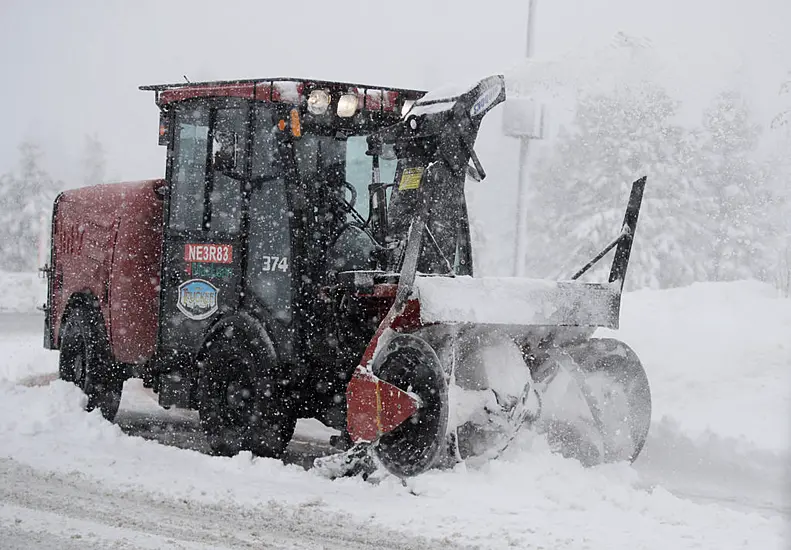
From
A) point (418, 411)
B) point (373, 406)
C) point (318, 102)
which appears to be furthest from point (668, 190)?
point (373, 406)

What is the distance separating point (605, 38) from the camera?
41094 millimetres

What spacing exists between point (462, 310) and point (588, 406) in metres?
1.42

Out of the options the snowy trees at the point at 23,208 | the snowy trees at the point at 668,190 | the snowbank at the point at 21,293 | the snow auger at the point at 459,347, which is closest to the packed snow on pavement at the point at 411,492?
the snow auger at the point at 459,347

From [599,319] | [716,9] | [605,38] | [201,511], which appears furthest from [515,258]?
[605,38]

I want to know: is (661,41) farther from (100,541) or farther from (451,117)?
(100,541)

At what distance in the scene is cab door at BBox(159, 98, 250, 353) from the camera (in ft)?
24.3

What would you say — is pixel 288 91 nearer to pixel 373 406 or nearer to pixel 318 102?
pixel 318 102

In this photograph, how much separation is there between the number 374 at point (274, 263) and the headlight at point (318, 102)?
1.05 metres

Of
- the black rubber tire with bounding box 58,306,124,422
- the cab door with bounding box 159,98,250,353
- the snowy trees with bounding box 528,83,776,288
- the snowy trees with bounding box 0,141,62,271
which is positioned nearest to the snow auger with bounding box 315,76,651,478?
the cab door with bounding box 159,98,250,353

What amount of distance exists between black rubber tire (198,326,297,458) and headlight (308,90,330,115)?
1.63m

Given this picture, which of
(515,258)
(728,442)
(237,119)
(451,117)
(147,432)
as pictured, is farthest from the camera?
(515,258)

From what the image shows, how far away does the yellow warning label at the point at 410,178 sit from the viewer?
23.2ft

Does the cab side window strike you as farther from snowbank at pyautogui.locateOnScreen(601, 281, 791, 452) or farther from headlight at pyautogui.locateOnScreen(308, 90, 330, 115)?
snowbank at pyautogui.locateOnScreen(601, 281, 791, 452)

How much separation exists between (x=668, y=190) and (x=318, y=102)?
2761cm
